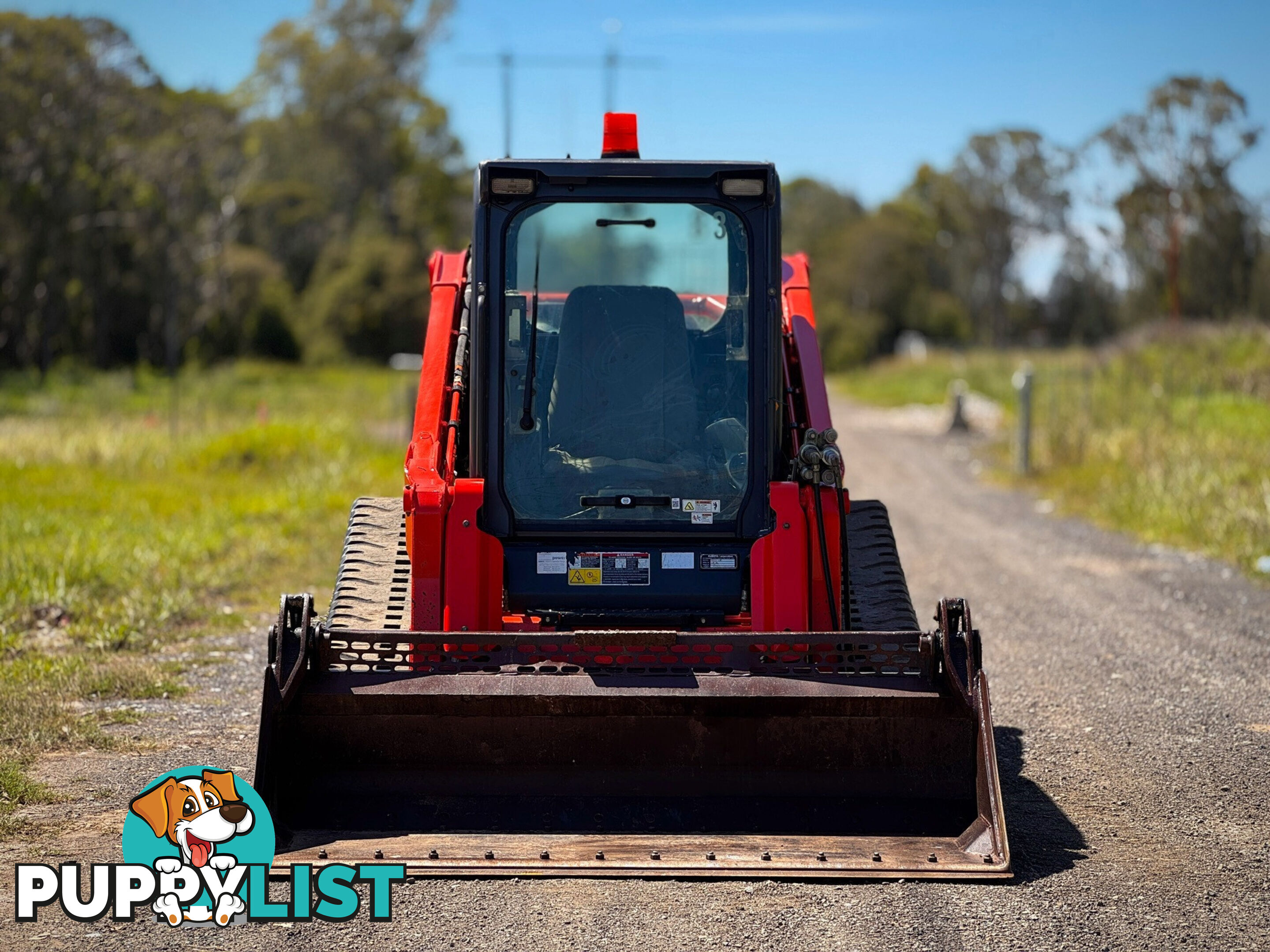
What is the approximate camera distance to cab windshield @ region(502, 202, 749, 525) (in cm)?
549

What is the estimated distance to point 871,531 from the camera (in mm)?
6473

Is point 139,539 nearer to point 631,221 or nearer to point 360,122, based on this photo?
point 631,221

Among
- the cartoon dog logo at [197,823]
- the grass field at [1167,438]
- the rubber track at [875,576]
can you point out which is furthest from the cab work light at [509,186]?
the grass field at [1167,438]

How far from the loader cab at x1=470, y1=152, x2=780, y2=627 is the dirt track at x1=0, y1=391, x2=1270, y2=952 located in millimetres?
1474

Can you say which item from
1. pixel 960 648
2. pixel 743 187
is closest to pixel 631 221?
pixel 743 187

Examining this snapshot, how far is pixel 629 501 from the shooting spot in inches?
217

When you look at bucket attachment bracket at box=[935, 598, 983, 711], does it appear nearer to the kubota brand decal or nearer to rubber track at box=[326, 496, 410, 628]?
the kubota brand decal

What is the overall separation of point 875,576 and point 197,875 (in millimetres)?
3201

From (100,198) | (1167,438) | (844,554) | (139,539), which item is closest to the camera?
(844,554)

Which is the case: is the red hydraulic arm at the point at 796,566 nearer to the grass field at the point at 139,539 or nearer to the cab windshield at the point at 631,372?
the cab windshield at the point at 631,372

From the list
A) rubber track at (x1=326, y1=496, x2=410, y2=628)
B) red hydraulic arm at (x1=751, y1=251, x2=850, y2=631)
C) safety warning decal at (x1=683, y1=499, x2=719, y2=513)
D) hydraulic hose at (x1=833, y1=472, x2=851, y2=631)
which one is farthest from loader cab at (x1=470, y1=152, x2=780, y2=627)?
rubber track at (x1=326, y1=496, x2=410, y2=628)

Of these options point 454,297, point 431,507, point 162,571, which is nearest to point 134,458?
point 162,571

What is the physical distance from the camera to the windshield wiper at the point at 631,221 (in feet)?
18.0

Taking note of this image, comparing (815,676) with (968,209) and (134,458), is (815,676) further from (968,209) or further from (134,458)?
(968,209)
